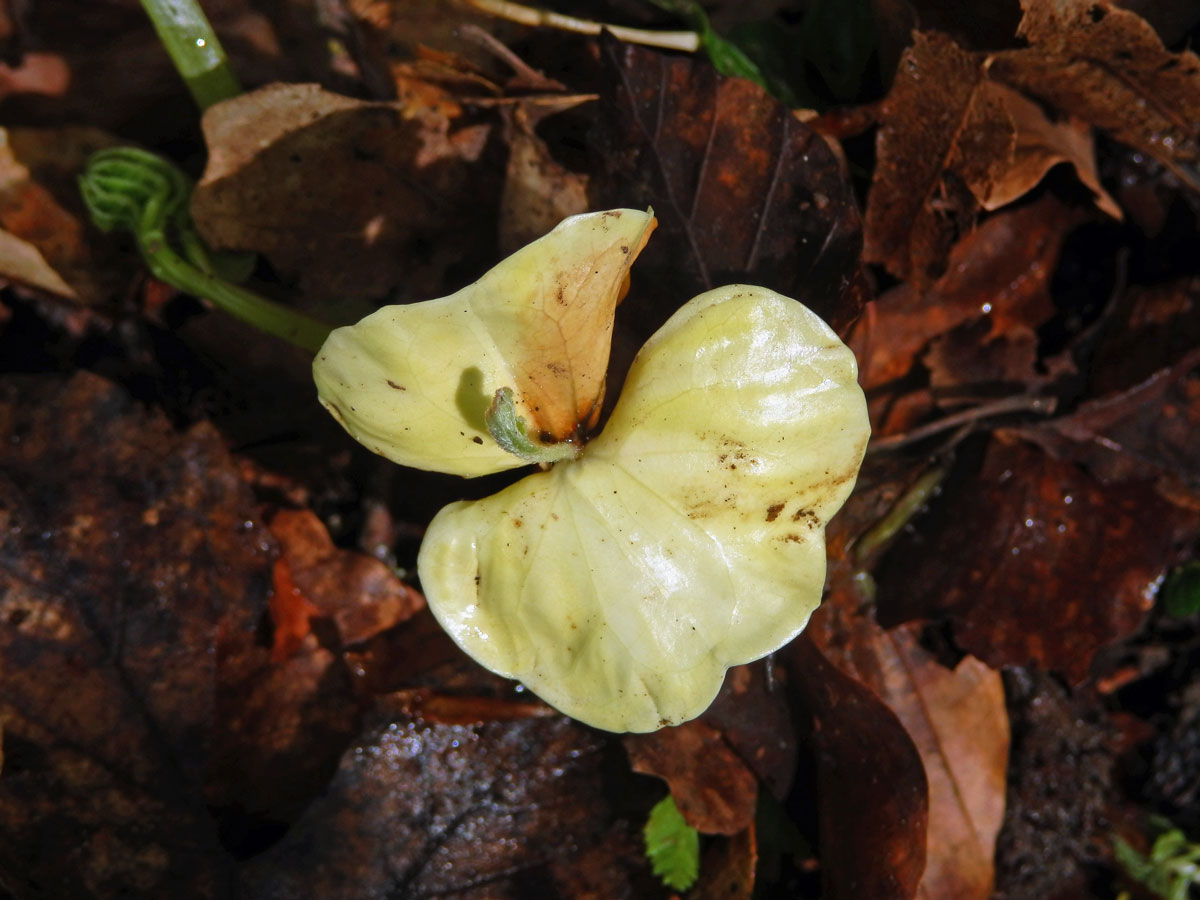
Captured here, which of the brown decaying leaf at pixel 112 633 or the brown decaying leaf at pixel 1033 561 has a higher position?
the brown decaying leaf at pixel 112 633

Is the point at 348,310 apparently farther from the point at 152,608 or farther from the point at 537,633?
the point at 537,633

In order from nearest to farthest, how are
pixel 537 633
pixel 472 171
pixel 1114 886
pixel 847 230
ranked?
pixel 537 633
pixel 847 230
pixel 472 171
pixel 1114 886

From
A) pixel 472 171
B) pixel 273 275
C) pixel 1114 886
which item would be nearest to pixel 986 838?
pixel 1114 886

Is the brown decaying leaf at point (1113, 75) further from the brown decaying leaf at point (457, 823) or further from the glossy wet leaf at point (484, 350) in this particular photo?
the brown decaying leaf at point (457, 823)

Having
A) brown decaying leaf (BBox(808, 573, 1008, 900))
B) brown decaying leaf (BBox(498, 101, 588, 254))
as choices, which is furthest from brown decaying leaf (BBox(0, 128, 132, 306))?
brown decaying leaf (BBox(808, 573, 1008, 900))

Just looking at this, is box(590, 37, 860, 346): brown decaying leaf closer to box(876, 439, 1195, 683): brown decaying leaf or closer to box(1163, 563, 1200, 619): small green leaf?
box(876, 439, 1195, 683): brown decaying leaf

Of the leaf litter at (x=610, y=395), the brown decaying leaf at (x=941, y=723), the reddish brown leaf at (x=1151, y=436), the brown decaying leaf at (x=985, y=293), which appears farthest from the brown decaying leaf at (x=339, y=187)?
the reddish brown leaf at (x=1151, y=436)
